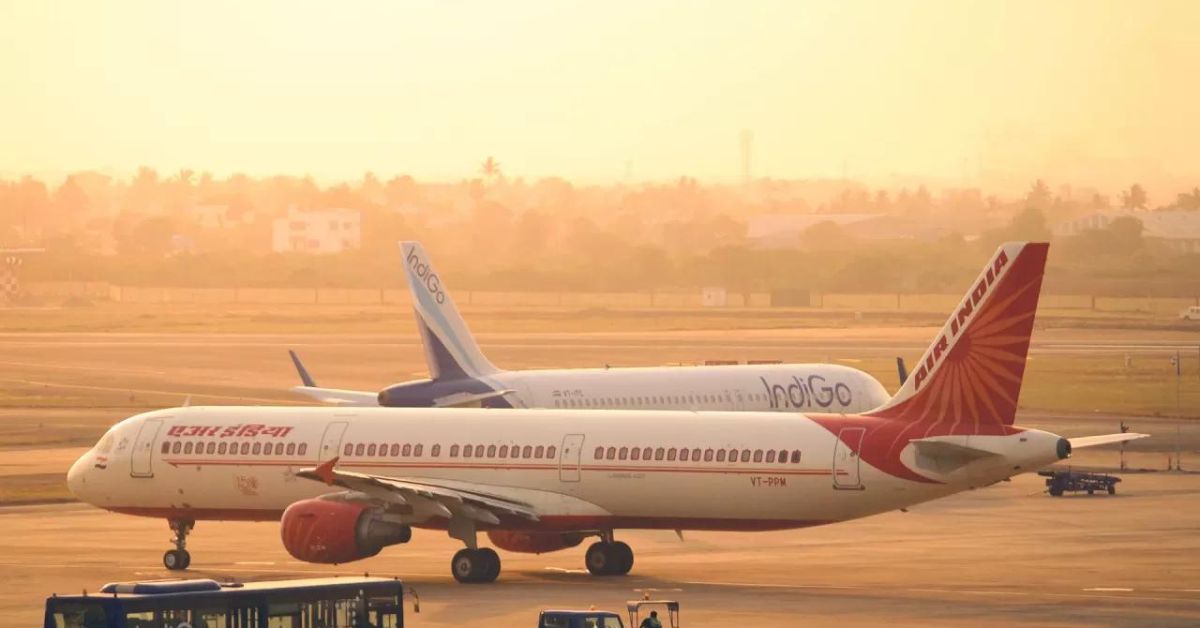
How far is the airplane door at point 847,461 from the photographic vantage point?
1554 inches

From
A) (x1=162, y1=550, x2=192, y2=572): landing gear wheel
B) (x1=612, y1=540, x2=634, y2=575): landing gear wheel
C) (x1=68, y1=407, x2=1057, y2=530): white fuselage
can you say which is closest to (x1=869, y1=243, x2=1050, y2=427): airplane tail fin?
(x1=68, y1=407, x2=1057, y2=530): white fuselage

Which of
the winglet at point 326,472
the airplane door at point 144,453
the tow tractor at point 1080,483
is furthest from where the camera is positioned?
the tow tractor at point 1080,483

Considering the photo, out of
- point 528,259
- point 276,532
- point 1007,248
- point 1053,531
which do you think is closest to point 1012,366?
point 1007,248

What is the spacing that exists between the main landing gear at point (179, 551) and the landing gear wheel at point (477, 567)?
6.19m

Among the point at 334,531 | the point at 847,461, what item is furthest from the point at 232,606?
the point at 847,461

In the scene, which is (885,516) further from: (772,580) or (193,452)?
(193,452)

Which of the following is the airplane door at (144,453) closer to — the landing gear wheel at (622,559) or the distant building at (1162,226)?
the landing gear wheel at (622,559)

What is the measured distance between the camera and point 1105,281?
144875mm

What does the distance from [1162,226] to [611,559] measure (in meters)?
115

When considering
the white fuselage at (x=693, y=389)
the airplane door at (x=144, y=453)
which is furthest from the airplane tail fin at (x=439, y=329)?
the airplane door at (x=144, y=453)

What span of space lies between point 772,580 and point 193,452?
12407mm

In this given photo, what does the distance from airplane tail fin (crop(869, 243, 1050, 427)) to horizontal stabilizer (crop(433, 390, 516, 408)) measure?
21573 millimetres

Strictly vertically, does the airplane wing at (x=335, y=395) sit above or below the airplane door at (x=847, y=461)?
above

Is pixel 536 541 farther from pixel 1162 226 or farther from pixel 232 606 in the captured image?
pixel 1162 226
